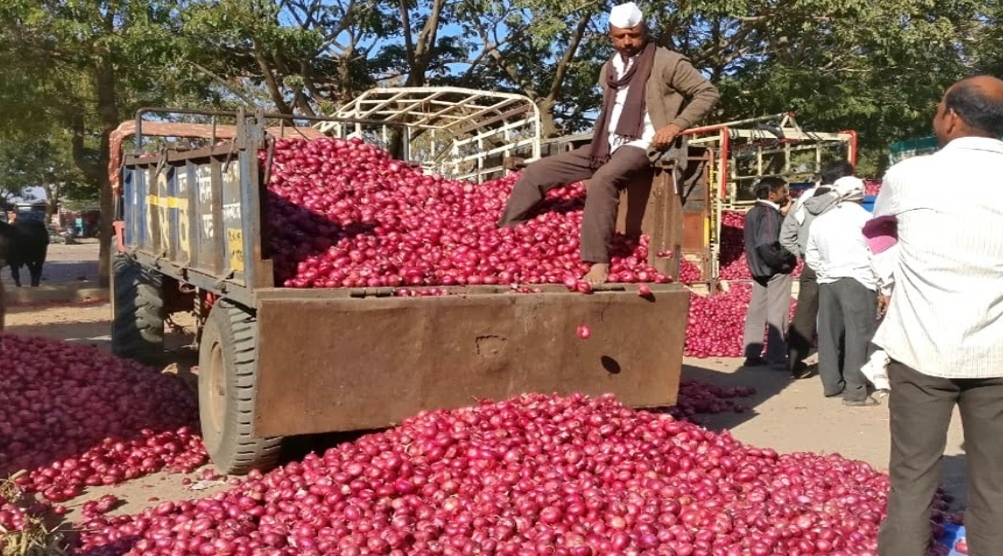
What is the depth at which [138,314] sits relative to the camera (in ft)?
26.8

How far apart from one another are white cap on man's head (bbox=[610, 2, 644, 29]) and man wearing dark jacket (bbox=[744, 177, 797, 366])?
13.2 ft

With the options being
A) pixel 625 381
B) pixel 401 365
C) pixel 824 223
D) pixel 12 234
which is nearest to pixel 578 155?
pixel 625 381

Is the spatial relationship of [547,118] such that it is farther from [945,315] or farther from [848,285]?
[945,315]

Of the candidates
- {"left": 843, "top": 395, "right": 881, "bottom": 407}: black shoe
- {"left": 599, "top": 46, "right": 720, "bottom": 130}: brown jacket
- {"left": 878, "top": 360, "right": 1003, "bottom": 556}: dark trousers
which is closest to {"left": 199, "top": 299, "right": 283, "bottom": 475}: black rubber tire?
{"left": 599, "top": 46, "right": 720, "bottom": 130}: brown jacket

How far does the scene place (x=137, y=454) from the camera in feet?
18.4

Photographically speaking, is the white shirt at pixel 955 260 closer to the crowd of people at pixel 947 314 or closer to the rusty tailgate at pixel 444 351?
the crowd of people at pixel 947 314

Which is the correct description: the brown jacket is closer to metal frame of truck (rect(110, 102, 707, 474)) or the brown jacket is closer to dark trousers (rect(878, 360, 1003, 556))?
metal frame of truck (rect(110, 102, 707, 474))

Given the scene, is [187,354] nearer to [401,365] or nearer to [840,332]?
[401,365]

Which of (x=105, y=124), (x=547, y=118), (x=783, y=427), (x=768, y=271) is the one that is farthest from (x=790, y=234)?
(x=105, y=124)

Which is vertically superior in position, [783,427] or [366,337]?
[366,337]

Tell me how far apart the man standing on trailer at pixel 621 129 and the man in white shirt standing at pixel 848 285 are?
8.00 ft

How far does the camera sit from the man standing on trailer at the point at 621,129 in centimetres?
540

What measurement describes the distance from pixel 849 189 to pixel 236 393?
5272 millimetres

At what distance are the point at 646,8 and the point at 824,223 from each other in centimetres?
873
